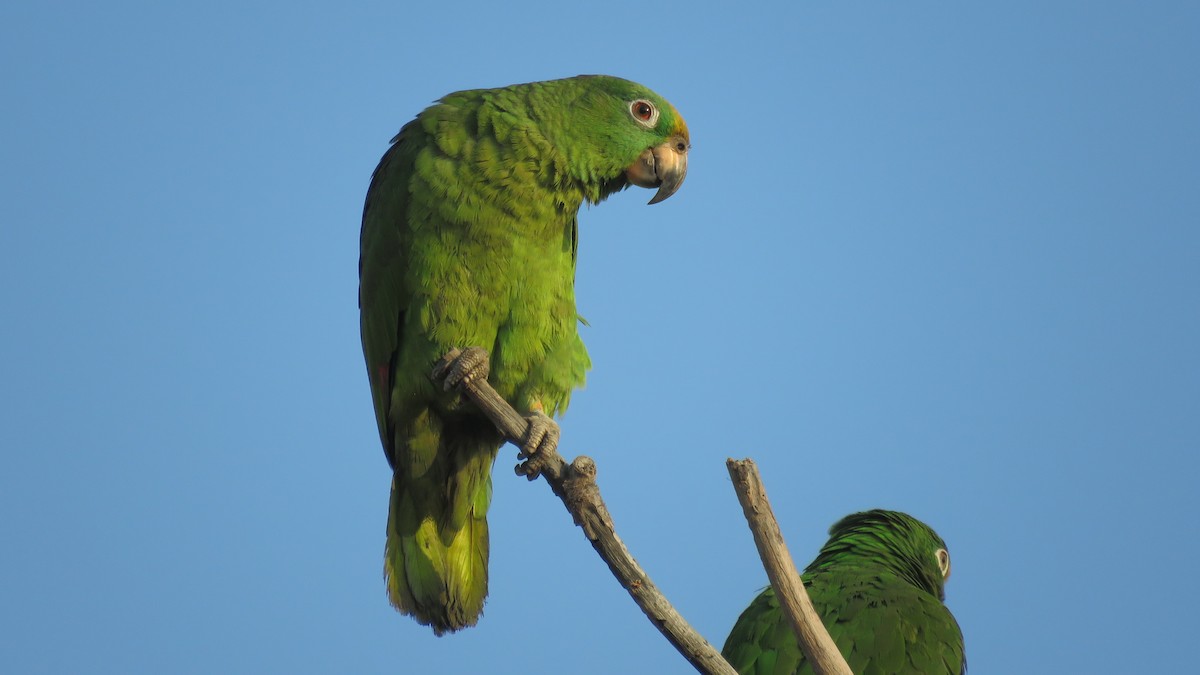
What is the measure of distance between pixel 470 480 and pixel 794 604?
8.24 feet

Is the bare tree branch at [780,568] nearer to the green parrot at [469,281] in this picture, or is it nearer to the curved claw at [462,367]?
the green parrot at [469,281]

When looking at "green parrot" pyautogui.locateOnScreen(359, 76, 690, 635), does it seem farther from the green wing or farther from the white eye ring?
the green wing

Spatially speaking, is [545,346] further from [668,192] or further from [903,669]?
[903,669]

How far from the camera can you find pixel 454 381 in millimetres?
5395

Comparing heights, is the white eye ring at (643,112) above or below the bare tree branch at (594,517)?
above

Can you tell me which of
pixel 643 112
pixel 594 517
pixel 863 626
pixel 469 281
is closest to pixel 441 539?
pixel 469 281

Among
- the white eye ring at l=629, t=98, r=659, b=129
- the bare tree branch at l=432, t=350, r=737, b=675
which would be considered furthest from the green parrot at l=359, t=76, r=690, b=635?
the bare tree branch at l=432, t=350, r=737, b=675

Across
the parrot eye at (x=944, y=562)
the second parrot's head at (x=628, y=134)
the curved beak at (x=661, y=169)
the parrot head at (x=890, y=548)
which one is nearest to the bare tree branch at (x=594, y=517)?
the second parrot's head at (x=628, y=134)

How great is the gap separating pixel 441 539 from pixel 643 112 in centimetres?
265

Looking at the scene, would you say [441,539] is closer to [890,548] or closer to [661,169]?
[661,169]

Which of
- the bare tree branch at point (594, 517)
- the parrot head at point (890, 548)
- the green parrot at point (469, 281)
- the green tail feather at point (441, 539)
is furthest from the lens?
the parrot head at point (890, 548)

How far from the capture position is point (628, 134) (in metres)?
6.06

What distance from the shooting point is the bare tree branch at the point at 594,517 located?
3.94 meters

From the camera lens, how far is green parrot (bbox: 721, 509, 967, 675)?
16.6 feet
